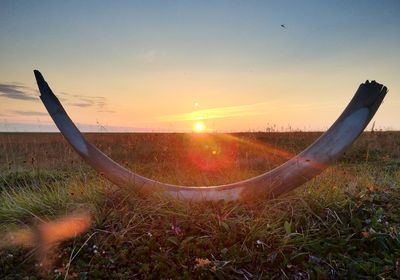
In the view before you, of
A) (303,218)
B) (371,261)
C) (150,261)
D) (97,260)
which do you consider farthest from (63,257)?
(371,261)

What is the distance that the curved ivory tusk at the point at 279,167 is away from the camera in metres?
3.12

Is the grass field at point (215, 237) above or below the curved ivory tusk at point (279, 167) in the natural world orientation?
below

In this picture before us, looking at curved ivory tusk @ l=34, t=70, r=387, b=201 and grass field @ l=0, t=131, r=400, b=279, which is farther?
curved ivory tusk @ l=34, t=70, r=387, b=201

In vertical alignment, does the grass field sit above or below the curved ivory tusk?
below

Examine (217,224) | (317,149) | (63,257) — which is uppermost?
(317,149)

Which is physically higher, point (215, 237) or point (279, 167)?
point (279, 167)

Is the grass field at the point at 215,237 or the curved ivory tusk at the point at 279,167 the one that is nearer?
the grass field at the point at 215,237

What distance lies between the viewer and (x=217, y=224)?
9.07 feet

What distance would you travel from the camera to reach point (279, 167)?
331 centimetres

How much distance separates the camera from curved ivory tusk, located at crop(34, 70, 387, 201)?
3.12 m

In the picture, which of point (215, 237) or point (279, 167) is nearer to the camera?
point (215, 237)

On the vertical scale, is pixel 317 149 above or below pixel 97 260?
above

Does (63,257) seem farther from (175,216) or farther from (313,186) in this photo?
(313,186)

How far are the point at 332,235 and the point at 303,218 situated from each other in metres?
0.28
